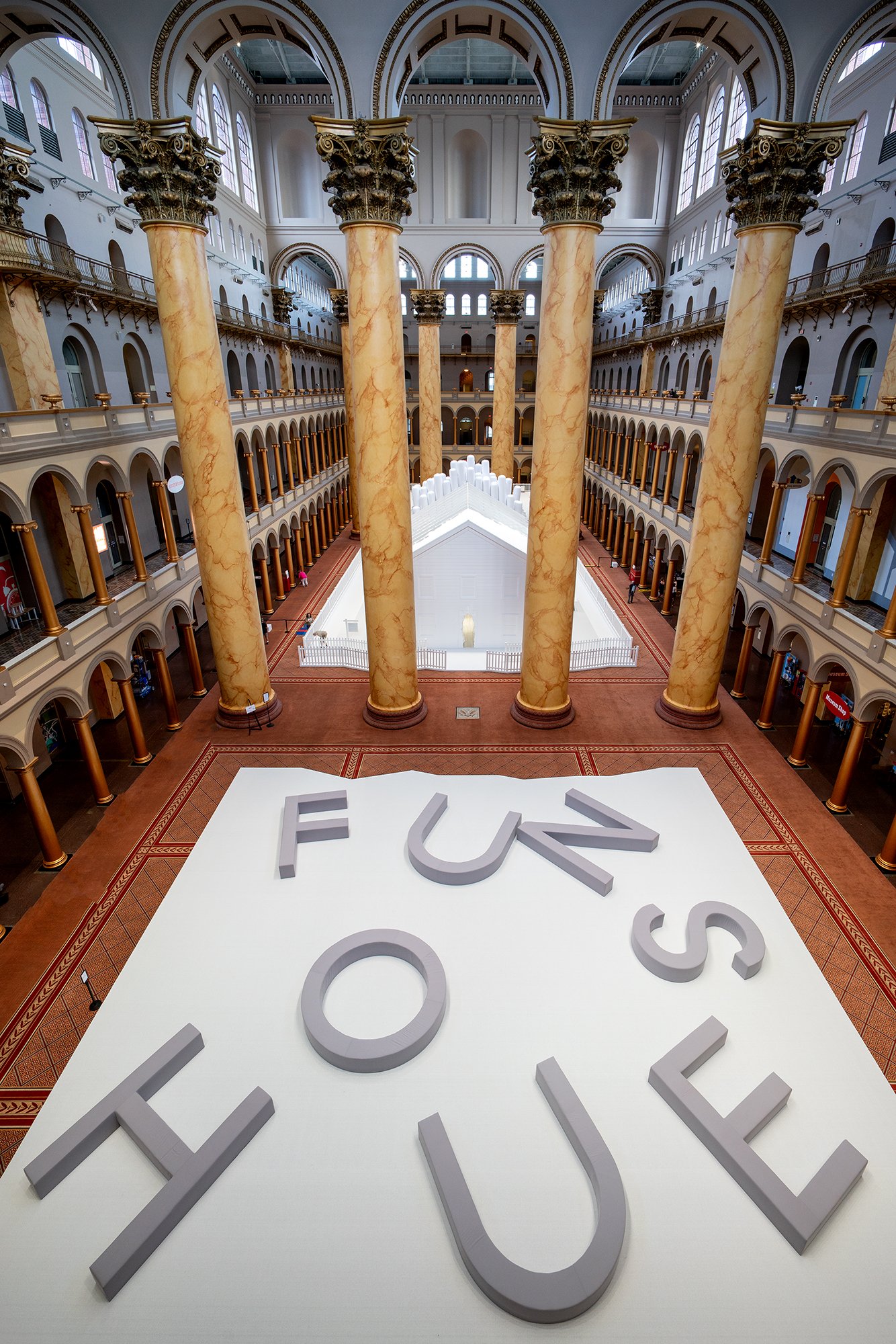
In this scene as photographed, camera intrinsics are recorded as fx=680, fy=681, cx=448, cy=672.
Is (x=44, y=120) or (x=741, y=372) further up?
(x=44, y=120)

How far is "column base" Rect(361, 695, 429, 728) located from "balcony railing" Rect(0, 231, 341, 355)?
942 centimetres

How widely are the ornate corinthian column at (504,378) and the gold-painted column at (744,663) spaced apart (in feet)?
46.5

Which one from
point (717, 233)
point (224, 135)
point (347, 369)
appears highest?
point (224, 135)

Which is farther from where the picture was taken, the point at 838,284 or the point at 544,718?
the point at 838,284

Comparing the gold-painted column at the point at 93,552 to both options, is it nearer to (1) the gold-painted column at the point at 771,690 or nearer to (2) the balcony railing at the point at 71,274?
(2) the balcony railing at the point at 71,274

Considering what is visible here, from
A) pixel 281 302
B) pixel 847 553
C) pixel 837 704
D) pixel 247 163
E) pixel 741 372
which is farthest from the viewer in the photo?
pixel 281 302

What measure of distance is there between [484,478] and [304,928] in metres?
17.9

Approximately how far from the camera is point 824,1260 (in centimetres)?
421

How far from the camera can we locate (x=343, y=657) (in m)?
15.4

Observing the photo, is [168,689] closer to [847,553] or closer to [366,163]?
[366,163]

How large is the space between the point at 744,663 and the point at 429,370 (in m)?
17.1

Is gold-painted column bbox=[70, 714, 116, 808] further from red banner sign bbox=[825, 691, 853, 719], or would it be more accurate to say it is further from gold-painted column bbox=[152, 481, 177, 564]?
red banner sign bbox=[825, 691, 853, 719]

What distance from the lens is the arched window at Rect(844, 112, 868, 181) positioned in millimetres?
15841

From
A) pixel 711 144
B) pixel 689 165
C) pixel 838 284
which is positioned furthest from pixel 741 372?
pixel 689 165
